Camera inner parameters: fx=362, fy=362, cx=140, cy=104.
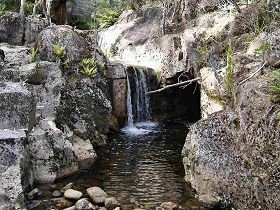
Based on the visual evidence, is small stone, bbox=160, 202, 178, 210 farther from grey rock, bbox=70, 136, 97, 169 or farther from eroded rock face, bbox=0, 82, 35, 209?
grey rock, bbox=70, 136, 97, 169

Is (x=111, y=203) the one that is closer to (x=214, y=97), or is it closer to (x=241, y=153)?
(x=241, y=153)

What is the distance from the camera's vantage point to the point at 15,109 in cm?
871

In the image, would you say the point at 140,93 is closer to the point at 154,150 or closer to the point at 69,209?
the point at 154,150

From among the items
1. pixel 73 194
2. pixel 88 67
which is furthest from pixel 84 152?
pixel 88 67

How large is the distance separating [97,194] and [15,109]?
2.91 metres

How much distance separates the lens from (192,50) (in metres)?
14.3

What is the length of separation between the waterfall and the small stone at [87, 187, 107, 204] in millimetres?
6962

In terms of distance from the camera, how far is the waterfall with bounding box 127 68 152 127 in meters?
15.1

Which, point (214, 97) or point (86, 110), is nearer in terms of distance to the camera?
point (214, 97)

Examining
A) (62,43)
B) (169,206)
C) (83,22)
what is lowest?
(169,206)

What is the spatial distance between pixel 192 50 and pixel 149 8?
7055 mm

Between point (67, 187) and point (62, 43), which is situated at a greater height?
point (62, 43)

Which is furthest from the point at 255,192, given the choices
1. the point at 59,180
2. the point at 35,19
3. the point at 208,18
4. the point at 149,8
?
the point at 149,8

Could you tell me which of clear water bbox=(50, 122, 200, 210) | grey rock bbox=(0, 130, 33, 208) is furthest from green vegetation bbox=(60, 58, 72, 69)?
grey rock bbox=(0, 130, 33, 208)
